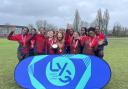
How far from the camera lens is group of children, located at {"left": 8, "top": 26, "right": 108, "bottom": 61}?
396 inches

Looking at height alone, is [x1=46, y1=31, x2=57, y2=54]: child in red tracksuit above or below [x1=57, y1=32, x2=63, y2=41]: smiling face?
below

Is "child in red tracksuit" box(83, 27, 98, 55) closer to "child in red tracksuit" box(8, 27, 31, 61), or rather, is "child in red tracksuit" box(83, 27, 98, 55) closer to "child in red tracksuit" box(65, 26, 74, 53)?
"child in red tracksuit" box(65, 26, 74, 53)

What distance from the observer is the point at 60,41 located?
9992mm

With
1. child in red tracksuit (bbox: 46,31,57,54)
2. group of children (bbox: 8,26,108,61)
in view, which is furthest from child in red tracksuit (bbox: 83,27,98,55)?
child in red tracksuit (bbox: 46,31,57,54)

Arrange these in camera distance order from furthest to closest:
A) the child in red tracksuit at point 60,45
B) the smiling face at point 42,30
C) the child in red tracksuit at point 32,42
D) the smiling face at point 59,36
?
1. the child in red tracksuit at point 32,42
2. the smiling face at point 42,30
3. the child in red tracksuit at point 60,45
4. the smiling face at point 59,36

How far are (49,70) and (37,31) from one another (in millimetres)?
1557

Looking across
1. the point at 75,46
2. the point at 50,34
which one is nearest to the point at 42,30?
the point at 50,34

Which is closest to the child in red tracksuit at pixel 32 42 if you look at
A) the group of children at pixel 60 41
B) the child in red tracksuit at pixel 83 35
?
the group of children at pixel 60 41

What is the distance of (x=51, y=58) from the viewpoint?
9.54m

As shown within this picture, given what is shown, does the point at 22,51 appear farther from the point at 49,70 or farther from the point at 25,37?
the point at 49,70

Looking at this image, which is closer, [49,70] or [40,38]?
[49,70]

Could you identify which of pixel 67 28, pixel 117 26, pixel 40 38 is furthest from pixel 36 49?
pixel 117 26

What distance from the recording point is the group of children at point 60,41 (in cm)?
1005

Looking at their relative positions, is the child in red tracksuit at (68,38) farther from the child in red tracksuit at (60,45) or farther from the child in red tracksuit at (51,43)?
the child in red tracksuit at (51,43)
